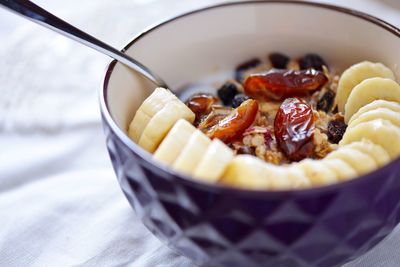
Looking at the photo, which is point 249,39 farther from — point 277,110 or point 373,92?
point 373,92

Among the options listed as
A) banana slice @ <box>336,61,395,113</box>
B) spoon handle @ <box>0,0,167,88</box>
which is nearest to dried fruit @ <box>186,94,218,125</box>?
spoon handle @ <box>0,0,167,88</box>

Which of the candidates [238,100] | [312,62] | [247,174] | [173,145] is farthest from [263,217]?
[312,62]

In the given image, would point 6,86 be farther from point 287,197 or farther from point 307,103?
point 287,197

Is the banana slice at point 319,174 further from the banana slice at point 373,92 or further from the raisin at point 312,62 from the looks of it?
the raisin at point 312,62

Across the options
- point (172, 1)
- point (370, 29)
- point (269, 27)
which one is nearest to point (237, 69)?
point (269, 27)

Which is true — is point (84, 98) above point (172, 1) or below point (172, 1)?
below

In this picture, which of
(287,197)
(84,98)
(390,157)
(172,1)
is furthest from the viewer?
(172,1)
